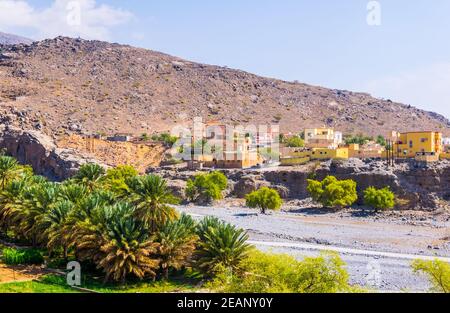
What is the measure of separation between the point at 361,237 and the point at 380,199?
13.8 m

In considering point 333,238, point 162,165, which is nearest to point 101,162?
point 162,165

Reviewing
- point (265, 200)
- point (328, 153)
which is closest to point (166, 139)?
point (328, 153)

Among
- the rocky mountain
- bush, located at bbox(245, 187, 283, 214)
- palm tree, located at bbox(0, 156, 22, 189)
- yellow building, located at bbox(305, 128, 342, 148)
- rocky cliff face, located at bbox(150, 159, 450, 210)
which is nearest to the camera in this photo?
palm tree, located at bbox(0, 156, 22, 189)

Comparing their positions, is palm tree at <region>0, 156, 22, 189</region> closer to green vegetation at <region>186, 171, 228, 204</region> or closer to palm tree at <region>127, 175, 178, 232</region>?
palm tree at <region>127, 175, 178, 232</region>

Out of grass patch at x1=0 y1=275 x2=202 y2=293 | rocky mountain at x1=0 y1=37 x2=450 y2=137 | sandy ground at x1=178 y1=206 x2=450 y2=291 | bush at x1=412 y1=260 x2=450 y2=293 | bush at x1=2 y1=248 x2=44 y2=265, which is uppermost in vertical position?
rocky mountain at x1=0 y1=37 x2=450 y2=137

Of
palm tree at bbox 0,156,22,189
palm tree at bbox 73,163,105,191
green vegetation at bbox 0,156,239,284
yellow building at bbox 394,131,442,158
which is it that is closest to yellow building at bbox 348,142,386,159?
yellow building at bbox 394,131,442,158

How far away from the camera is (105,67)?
127 m

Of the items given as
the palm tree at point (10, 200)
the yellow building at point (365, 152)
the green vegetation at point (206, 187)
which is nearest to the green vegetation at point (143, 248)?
the palm tree at point (10, 200)

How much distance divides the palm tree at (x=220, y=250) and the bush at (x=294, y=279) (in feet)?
6.06

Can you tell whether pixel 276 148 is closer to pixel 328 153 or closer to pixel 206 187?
pixel 328 153

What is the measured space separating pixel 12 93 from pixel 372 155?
77635 millimetres

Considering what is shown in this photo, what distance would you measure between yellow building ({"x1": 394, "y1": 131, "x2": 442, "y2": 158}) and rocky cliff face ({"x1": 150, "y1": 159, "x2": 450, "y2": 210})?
2.97 metres

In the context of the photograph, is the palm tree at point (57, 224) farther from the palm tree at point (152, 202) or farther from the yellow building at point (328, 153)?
the yellow building at point (328, 153)

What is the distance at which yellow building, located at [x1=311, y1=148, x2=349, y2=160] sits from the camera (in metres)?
72.6
